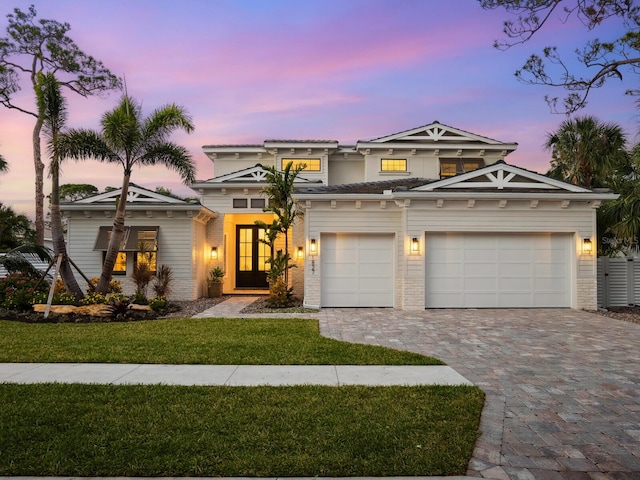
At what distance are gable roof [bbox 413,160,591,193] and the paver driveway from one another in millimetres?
3834

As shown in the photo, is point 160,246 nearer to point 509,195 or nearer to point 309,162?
point 309,162

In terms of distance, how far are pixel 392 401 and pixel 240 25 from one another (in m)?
12.5

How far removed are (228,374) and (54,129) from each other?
10378 millimetres

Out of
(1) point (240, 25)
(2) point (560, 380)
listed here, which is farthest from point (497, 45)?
(1) point (240, 25)

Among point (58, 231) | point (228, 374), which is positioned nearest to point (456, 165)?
point (58, 231)

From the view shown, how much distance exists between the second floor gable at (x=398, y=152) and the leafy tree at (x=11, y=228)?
935 centimetres

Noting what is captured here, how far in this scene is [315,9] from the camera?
451 inches

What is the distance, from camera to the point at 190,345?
7543 millimetres

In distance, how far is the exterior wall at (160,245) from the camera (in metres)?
15.2

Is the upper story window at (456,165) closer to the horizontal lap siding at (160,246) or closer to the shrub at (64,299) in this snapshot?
the horizontal lap siding at (160,246)

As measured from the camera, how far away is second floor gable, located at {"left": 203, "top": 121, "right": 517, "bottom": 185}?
1866cm

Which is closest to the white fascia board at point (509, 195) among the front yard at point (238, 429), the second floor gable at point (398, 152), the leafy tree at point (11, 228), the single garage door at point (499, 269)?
→ the single garage door at point (499, 269)

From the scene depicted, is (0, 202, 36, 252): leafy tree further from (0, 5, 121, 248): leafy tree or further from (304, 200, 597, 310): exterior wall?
(304, 200, 597, 310): exterior wall

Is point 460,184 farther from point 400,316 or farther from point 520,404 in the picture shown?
point 520,404
